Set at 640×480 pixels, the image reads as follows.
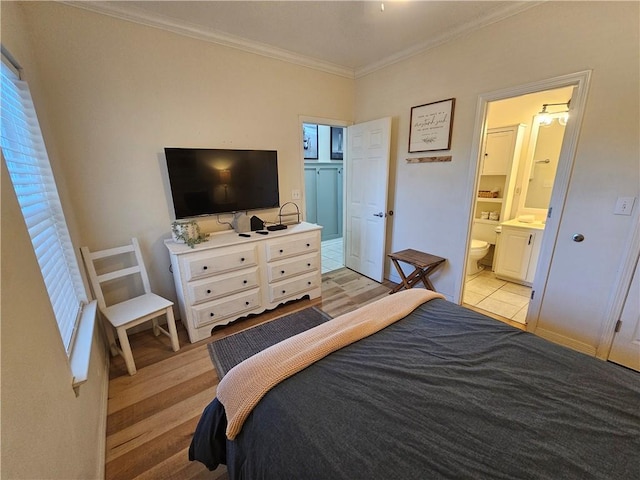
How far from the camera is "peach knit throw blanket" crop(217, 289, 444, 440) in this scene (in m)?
0.97

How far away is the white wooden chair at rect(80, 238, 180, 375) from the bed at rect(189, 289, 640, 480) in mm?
1068

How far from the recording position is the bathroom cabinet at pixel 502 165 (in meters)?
3.18

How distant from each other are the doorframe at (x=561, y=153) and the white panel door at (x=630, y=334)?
442mm

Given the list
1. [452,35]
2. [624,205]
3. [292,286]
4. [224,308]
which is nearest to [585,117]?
[624,205]

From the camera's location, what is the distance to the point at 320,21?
2137 millimetres

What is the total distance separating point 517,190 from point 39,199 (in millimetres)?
4520

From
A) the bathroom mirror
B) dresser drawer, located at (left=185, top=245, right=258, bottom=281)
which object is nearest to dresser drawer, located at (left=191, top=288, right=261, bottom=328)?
dresser drawer, located at (left=185, top=245, right=258, bottom=281)

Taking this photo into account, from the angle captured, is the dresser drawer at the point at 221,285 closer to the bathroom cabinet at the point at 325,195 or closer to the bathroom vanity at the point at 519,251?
the bathroom cabinet at the point at 325,195

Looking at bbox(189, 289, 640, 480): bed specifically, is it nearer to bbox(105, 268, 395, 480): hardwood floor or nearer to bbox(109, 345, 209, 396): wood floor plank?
bbox(105, 268, 395, 480): hardwood floor

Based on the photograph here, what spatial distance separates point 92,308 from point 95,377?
1.58 ft

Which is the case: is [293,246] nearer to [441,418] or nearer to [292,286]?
[292,286]

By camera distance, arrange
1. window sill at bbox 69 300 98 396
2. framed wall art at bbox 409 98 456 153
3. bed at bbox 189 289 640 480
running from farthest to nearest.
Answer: framed wall art at bbox 409 98 456 153 < window sill at bbox 69 300 98 396 < bed at bbox 189 289 640 480

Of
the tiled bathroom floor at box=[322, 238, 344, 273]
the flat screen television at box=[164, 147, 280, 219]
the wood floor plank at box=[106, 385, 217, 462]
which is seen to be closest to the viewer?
the wood floor plank at box=[106, 385, 217, 462]

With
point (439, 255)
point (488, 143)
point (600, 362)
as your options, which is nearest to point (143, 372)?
point (600, 362)
